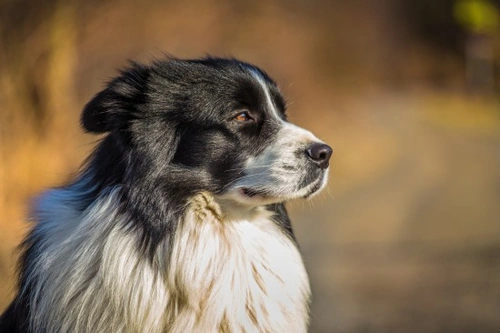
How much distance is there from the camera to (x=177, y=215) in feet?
13.0

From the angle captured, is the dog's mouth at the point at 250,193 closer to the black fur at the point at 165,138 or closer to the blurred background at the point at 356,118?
the black fur at the point at 165,138

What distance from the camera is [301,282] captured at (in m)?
4.22

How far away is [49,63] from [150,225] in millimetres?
6633

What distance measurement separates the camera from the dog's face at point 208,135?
4.01 metres

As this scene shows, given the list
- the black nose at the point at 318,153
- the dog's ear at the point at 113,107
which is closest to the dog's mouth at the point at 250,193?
the black nose at the point at 318,153

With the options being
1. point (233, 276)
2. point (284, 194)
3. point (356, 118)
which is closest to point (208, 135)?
point (284, 194)

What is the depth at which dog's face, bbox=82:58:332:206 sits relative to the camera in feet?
13.2

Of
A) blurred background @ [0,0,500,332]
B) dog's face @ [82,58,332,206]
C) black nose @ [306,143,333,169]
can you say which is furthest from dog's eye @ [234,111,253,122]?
blurred background @ [0,0,500,332]

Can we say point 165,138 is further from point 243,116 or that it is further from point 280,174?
point 280,174

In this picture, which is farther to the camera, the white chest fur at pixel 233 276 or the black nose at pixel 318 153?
the black nose at pixel 318 153

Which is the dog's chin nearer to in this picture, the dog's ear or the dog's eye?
the dog's eye

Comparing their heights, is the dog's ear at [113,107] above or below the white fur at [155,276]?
above

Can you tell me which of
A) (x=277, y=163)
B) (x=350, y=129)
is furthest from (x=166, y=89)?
(x=350, y=129)

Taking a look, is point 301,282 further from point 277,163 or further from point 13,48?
point 13,48
